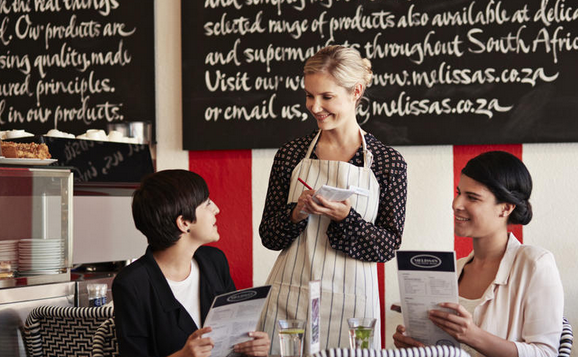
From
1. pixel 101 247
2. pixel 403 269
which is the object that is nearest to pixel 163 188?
pixel 403 269

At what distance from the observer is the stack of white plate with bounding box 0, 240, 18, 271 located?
2.35 metres

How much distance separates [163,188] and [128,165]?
1.40 metres

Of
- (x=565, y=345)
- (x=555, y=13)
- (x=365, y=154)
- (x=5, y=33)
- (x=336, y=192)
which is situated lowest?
(x=565, y=345)

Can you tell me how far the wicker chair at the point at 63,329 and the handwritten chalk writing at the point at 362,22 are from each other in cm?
176

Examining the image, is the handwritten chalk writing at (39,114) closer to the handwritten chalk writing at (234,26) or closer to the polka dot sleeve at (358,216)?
the handwritten chalk writing at (234,26)

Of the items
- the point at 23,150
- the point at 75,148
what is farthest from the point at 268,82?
the point at 23,150

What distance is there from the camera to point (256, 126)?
10.4 ft

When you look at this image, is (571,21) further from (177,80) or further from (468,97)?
(177,80)

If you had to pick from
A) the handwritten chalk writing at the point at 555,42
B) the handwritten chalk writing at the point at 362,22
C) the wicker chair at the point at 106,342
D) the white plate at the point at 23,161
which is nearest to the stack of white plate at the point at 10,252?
the white plate at the point at 23,161

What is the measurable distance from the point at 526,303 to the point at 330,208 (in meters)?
0.54

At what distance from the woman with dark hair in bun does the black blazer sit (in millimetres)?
533

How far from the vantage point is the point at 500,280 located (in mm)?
1705

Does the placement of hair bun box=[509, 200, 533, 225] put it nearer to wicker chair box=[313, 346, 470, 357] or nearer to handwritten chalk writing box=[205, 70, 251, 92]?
wicker chair box=[313, 346, 470, 357]

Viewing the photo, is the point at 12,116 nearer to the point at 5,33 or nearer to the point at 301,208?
the point at 5,33
